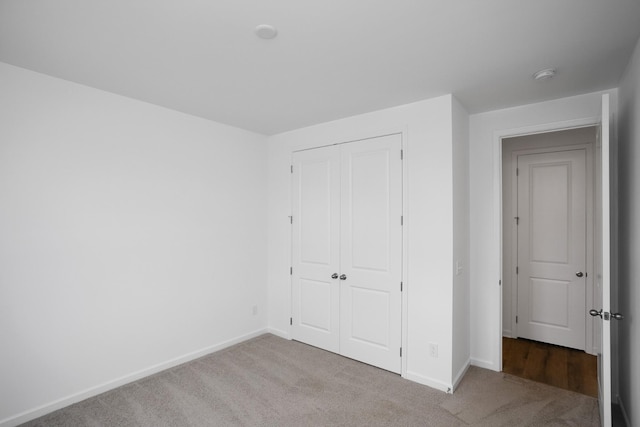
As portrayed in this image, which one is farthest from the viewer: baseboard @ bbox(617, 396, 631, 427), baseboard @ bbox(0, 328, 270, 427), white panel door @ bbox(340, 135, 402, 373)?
white panel door @ bbox(340, 135, 402, 373)

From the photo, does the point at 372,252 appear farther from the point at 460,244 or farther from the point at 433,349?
the point at 433,349

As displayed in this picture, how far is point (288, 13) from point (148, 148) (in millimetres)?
2060

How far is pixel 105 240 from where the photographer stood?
275cm

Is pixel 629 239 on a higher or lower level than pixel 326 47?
lower

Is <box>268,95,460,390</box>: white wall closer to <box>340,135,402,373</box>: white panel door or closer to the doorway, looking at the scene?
<box>340,135,402,373</box>: white panel door

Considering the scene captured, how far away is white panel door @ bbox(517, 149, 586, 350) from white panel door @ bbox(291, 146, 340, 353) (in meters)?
2.39

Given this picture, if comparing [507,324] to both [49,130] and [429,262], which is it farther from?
[49,130]

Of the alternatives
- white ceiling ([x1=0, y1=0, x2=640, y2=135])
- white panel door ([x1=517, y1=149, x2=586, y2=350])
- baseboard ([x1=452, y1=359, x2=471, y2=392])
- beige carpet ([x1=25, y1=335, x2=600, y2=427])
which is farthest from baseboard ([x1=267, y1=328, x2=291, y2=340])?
white panel door ([x1=517, y1=149, x2=586, y2=350])

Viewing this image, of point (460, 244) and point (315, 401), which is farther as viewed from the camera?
point (460, 244)

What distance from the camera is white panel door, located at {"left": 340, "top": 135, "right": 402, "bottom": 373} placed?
3.10m

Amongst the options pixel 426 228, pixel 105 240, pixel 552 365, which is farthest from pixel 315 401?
pixel 552 365

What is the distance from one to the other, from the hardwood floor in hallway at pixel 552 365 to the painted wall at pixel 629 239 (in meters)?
0.43

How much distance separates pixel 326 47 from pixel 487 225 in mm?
2321

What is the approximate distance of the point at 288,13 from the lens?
5.52ft
